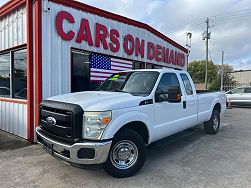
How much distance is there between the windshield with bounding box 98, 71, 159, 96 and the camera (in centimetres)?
515

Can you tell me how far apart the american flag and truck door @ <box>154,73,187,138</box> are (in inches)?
135

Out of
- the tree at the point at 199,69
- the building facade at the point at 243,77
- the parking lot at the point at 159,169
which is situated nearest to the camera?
the parking lot at the point at 159,169

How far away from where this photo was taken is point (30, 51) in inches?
273

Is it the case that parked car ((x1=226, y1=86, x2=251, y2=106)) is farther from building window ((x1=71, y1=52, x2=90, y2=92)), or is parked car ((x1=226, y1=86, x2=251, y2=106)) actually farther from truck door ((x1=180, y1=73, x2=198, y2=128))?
building window ((x1=71, y1=52, x2=90, y2=92))

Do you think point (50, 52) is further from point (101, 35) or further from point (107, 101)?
point (107, 101)

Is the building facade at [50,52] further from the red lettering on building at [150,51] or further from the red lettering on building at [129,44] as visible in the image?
the red lettering on building at [150,51]

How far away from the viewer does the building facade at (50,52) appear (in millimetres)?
6898

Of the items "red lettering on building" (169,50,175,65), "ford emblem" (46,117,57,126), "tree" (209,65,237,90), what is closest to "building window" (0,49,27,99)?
"ford emblem" (46,117,57,126)

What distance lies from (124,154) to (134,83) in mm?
1686

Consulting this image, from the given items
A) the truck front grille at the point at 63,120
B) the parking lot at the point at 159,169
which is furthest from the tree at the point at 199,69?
the truck front grille at the point at 63,120

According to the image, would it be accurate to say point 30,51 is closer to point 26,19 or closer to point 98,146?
point 26,19

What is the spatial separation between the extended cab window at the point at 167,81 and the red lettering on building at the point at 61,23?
3429 mm

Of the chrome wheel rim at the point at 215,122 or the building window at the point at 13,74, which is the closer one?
the building window at the point at 13,74

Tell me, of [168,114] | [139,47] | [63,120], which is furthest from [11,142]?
[139,47]
